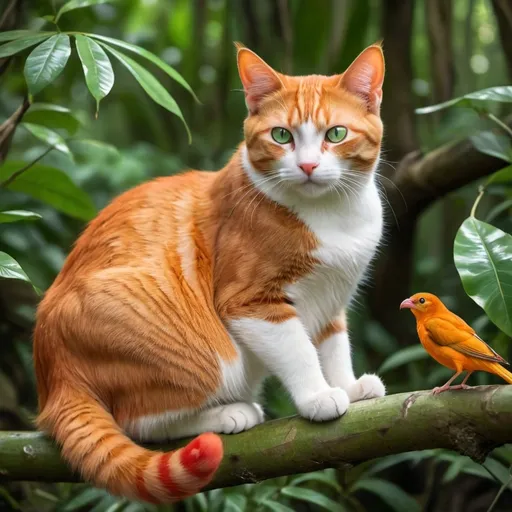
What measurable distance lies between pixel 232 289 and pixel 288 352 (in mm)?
222

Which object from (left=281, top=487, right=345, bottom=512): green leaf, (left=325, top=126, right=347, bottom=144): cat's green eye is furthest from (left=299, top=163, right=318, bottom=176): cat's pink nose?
(left=281, top=487, right=345, bottom=512): green leaf

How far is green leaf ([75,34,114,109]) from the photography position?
1.70 metres

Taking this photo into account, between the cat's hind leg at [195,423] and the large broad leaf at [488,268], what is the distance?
662 mm

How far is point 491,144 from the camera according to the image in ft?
7.82

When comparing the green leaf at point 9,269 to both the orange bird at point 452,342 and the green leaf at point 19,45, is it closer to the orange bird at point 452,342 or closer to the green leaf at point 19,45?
the green leaf at point 19,45

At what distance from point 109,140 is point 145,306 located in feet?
8.83

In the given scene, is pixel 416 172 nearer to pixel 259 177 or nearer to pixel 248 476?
pixel 259 177

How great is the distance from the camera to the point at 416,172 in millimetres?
2904

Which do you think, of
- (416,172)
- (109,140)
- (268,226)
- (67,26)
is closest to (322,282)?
(268,226)

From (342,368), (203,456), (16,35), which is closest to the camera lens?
(203,456)

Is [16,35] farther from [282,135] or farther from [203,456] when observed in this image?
[203,456]

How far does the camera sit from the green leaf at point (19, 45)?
5.87ft

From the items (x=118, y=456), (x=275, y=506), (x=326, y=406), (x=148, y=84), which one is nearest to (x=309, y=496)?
(x=275, y=506)

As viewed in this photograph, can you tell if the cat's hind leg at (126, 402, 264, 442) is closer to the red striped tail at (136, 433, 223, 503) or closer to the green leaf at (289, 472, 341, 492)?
the red striped tail at (136, 433, 223, 503)
